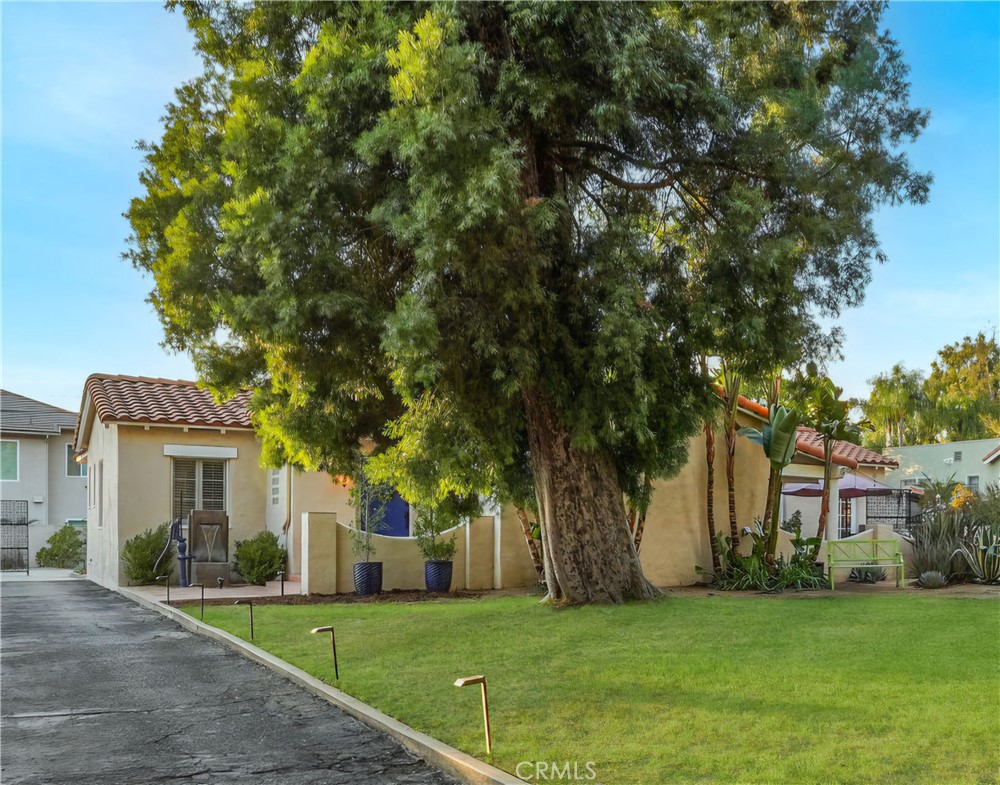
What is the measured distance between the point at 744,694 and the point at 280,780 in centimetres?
360

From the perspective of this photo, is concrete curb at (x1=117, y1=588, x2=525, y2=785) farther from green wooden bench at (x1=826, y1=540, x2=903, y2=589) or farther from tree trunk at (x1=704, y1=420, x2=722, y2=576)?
green wooden bench at (x1=826, y1=540, x2=903, y2=589)

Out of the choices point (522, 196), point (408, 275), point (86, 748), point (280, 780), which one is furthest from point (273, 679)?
point (522, 196)

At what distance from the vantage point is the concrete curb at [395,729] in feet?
18.3

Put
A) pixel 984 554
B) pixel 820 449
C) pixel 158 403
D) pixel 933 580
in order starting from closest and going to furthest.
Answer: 1. pixel 933 580
2. pixel 984 554
3. pixel 158 403
4. pixel 820 449

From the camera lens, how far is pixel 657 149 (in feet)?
41.5

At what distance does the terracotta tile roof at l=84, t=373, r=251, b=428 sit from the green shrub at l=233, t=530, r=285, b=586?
2720 mm

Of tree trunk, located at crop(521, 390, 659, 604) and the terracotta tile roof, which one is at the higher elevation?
the terracotta tile roof

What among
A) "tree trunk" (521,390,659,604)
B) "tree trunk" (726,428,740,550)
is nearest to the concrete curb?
"tree trunk" (521,390,659,604)

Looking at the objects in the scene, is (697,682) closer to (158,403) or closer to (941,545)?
(941,545)

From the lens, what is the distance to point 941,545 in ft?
55.3

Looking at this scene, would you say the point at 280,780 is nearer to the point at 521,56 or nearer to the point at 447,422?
the point at 447,422

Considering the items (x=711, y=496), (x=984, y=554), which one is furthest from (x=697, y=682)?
(x=984, y=554)

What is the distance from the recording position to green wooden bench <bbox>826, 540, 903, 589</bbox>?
1684 centimetres

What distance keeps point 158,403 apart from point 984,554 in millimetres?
17277
